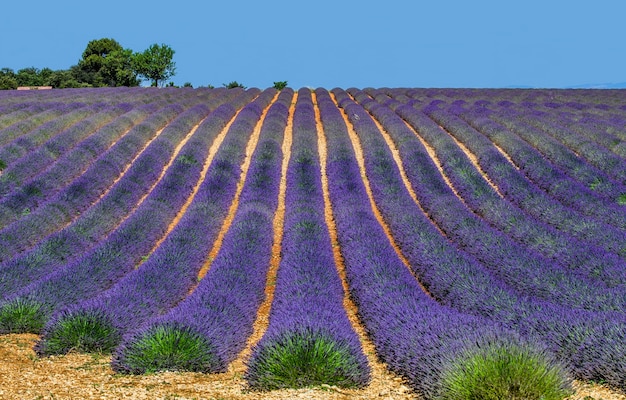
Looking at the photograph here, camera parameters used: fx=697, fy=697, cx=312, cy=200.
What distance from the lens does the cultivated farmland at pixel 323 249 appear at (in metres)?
5.55

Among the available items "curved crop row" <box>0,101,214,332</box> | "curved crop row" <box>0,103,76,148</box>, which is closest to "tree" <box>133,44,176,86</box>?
"curved crop row" <box>0,103,76,148</box>

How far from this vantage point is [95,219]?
11867mm

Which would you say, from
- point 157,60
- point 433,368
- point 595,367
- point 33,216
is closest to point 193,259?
point 33,216

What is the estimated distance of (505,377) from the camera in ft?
14.9

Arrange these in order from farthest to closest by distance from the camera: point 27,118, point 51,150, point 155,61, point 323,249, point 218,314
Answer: point 155,61 → point 27,118 → point 51,150 → point 323,249 → point 218,314

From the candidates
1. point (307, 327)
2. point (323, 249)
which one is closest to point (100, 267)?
point (323, 249)

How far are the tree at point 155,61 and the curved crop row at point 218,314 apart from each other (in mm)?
45874

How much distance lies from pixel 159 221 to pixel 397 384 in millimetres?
7358

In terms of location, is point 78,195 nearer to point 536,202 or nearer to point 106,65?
point 536,202

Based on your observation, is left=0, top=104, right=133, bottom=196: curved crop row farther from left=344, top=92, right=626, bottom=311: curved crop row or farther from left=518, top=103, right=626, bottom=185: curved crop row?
left=518, top=103, right=626, bottom=185: curved crop row

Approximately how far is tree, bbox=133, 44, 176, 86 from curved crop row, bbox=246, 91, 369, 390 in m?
48.2

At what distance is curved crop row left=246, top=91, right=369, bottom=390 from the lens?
17.4ft

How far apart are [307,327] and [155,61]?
5430 centimetres

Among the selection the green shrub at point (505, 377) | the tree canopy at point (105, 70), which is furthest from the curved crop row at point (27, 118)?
the tree canopy at point (105, 70)
